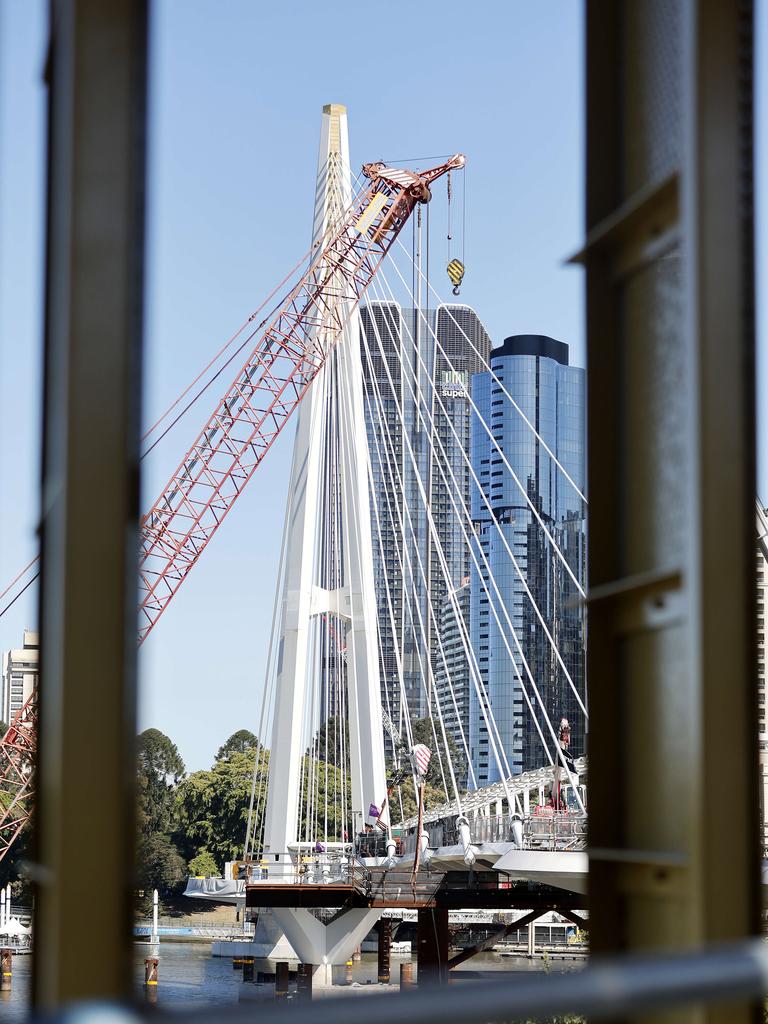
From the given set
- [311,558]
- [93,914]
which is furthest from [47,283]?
[311,558]

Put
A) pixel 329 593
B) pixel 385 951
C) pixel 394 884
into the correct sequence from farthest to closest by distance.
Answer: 1. pixel 385 951
2. pixel 329 593
3. pixel 394 884

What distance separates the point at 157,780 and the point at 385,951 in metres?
56.0

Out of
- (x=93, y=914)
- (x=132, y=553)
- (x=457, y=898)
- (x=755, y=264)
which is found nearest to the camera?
(x=93, y=914)

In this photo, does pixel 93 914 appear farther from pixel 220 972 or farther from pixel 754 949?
pixel 220 972

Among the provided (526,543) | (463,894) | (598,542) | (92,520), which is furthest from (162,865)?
(92,520)

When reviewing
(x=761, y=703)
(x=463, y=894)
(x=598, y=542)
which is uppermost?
(x=598, y=542)

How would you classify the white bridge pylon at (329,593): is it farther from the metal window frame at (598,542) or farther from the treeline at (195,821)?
the treeline at (195,821)

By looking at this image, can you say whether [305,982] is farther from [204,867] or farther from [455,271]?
[204,867]

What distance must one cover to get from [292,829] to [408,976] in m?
17.5

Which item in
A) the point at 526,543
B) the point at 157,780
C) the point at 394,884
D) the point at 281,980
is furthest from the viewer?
the point at 526,543

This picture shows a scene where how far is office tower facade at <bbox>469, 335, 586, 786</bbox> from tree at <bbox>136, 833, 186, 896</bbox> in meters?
58.4

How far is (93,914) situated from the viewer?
321 cm

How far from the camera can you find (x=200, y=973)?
7462cm

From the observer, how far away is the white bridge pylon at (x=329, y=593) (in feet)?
164
